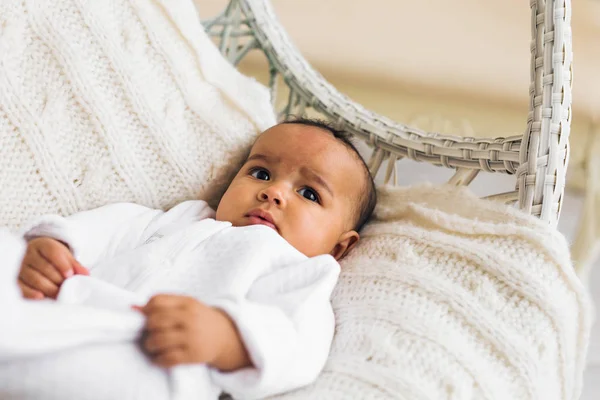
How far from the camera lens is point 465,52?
5.56ft

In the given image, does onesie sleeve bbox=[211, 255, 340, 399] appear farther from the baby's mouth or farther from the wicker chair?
the wicker chair

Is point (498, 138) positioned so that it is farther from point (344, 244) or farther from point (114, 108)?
point (114, 108)

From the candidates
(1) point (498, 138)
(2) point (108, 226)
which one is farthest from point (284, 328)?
(1) point (498, 138)

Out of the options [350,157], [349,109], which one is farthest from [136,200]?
[349,109]

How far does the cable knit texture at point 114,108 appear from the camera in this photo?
818mm

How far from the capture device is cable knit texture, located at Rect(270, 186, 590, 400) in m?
0.62

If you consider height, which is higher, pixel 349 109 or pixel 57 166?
pixel 349 109

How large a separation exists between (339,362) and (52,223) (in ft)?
1.28

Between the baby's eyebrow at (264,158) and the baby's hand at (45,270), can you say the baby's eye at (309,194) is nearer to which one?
the baby's eyebrow at (264,158)

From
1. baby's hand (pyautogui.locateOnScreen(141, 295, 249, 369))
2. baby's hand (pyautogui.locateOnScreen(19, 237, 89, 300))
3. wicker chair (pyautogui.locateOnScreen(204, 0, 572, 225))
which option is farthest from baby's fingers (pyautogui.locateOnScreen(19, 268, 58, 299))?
wicker chair (pyautogui.locateOnScreen(204, 0, 572, 225))

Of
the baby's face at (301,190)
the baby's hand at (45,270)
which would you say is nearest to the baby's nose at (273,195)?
the baby's face at (301,190)

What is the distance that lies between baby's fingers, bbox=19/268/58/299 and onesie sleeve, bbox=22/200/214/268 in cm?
8

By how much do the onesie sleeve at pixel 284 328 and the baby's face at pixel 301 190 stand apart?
0.12 metres

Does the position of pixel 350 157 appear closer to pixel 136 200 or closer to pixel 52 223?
pixel 136 200
